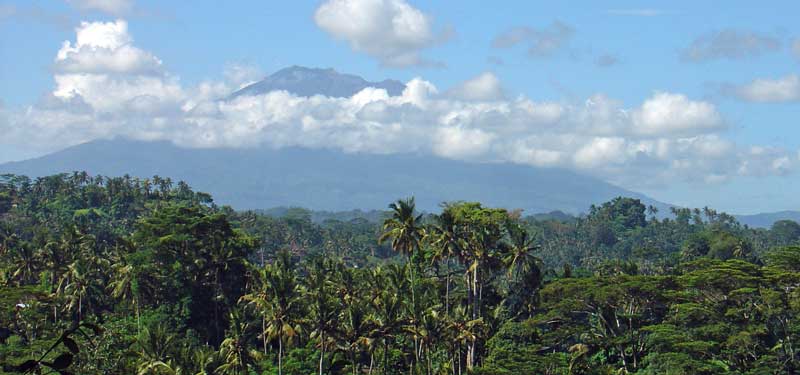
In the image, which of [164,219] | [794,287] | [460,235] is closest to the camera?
[794,287]

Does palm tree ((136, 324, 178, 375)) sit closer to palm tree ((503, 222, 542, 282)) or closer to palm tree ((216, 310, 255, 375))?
palm tree ((216, 310, 255, 375))

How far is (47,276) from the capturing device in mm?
87312

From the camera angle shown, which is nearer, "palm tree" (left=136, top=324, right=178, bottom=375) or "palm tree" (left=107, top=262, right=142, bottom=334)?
"palm tree" (left=136, top=324, right=178, bottom=375)

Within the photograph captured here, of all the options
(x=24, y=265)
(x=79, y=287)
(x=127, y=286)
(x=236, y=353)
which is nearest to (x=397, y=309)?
(x=236, y=353)

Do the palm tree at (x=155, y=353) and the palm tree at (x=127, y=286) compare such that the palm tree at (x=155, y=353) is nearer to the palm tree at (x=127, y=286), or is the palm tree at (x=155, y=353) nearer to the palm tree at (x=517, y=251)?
the palm tree at (x=127, y=286)

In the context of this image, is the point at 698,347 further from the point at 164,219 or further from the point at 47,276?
the point at 47,276

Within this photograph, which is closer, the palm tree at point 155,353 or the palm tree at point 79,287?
the palm tree at point 155,353

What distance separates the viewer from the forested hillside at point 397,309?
198 feet

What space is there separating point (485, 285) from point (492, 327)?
6243 millimetres

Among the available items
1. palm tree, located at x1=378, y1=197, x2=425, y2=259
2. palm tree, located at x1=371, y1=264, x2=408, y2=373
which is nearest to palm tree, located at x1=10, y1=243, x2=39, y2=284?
palm tree, located at x1=371, y1=264, x2=408, y2=373

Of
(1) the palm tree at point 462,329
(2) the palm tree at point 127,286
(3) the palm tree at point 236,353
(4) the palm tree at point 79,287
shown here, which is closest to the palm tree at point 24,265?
(4) the palm tree at point 79,287

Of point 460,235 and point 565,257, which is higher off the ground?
point 460,235

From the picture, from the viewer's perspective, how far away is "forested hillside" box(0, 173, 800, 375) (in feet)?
198

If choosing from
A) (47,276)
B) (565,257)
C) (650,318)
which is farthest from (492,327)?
(565,257)
